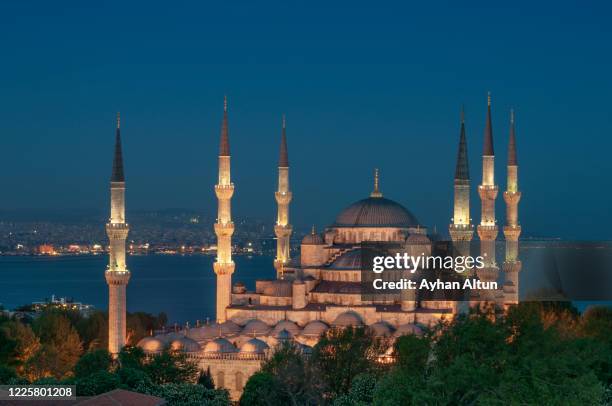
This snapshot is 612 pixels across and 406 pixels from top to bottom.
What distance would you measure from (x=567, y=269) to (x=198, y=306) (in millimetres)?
46616

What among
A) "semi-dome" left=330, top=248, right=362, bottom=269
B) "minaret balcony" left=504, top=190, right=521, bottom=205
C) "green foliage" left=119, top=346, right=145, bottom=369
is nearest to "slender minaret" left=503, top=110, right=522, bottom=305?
"minaret balcony" left=504, top=190, right=521, bottom=205

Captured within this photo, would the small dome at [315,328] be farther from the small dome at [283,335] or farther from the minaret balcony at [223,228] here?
the minaret balcony at [223,228]

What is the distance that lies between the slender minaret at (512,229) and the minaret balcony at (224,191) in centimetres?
1005

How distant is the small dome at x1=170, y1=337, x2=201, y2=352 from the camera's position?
118 ft

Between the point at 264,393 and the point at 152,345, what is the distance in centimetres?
819

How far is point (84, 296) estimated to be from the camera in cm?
9906

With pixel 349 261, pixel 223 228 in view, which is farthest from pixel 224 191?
pixel 349 261

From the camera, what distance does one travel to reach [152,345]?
3556cm

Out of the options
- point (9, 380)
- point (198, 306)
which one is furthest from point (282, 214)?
point (198, 306)

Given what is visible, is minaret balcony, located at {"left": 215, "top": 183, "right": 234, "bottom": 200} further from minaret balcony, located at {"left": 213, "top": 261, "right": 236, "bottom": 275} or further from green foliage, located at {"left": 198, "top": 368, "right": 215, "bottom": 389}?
green foliage, located at {"left": 198, "top": 368, "right": 215, "bottom": 389}

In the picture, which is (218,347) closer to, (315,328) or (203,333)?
(203,333)

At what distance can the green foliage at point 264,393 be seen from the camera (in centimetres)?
2834

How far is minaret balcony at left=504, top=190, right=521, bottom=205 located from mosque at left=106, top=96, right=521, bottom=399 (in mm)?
36

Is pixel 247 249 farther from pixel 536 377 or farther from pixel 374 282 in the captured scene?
pixel 536 377
